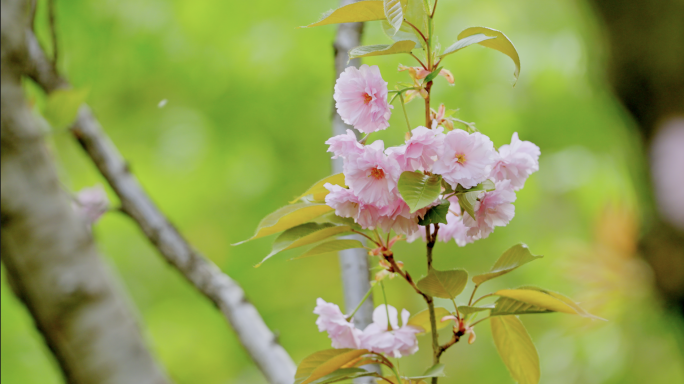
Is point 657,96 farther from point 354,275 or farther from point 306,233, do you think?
point 306,233

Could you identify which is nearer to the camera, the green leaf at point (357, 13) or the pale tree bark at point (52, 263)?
the green leaf at point (357, 13)

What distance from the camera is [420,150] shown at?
0.92 feet

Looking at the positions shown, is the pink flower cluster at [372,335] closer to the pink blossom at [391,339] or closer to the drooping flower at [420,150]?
the pink blossom at [391,339]

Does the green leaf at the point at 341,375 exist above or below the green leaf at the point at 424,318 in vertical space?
above

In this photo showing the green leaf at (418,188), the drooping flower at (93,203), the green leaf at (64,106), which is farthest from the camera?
the drooping flower at (93,203)

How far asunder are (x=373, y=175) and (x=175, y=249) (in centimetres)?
52

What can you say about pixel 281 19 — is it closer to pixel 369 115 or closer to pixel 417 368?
pixel 417 368

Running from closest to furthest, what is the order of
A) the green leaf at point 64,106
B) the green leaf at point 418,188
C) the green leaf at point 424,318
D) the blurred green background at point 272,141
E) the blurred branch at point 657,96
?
the green leaf at point 418,188
the green leaf at point 424,318
the green leaf at point 64,106
the blurred branch at point 657,96
the blurred green background at point 272,141

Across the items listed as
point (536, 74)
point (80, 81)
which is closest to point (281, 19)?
point (80, 81)

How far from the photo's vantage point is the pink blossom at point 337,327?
357 millimetres

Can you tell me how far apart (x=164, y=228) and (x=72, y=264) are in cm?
15

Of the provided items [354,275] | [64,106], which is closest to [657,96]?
[354,275]

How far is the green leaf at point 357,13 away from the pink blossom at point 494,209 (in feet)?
0.45

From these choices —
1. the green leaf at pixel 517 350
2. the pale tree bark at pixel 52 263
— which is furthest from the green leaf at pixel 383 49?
the pale tree bark at pixel 52 263
